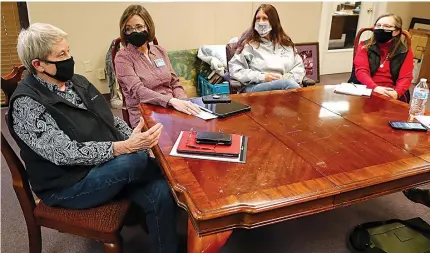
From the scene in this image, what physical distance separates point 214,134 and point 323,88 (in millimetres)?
1109

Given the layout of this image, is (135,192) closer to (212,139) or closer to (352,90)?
(212,139)

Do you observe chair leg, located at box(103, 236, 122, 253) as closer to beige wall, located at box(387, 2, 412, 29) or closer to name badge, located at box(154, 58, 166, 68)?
name badge, located at box(154, 58, 166, 68)

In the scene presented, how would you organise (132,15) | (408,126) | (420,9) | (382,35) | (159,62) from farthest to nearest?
(420,9), (382,35), (159,62), (132,15), (408,126)

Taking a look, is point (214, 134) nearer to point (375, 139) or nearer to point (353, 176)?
point (353, 176)

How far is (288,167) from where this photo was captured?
1252mm

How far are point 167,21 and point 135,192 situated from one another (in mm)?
2843

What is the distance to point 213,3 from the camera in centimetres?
400

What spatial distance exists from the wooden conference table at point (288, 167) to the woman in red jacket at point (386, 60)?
2.65 ft

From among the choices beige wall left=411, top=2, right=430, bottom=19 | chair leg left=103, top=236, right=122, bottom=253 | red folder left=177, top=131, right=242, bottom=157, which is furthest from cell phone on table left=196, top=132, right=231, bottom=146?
beige wall left=411, top=2, right=430, bottom=19

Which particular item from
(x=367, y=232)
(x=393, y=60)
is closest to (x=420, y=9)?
(x=393, y=60)

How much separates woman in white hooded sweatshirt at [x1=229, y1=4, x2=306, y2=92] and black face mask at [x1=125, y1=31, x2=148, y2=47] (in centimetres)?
73

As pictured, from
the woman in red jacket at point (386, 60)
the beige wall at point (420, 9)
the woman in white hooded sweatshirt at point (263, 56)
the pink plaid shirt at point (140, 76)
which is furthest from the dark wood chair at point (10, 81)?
the beige wall at point (420, 9)

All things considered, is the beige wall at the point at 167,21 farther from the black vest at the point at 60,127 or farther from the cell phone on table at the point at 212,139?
the cell phone on table at the point at 212,139

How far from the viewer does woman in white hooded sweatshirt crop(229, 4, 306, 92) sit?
2.51 m
